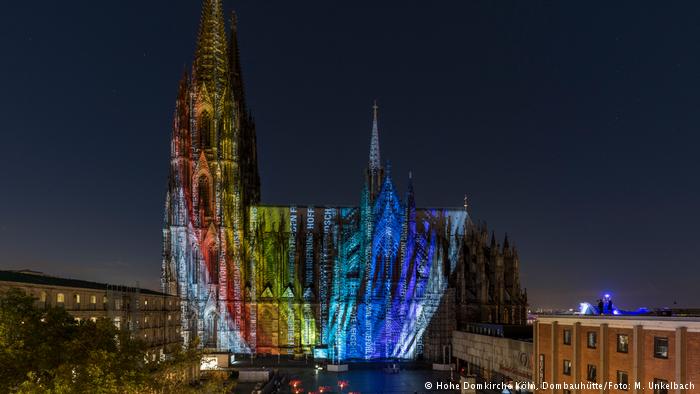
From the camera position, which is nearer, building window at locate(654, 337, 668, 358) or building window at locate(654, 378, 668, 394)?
building window at locate(654, 378, 668, 394)

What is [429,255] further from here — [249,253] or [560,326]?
[560,326]

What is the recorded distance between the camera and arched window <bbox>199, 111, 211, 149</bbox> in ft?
274

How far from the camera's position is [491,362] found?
60500mm

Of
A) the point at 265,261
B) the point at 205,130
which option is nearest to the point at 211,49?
the point at 205,130

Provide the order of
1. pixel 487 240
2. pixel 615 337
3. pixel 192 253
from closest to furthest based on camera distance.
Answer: pixel 615 337 → pixel 192 253 → pixel 487 240

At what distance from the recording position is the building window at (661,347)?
31025 mm

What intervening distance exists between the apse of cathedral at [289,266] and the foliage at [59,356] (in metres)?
51.4

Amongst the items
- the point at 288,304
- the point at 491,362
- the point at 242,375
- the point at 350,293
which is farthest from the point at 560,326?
the point at 288,304

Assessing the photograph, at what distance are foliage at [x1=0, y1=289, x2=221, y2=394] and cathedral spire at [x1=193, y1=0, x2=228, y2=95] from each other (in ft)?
192

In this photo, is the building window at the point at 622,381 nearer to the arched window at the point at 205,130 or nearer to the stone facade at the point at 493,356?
the stone facade at the point at 493,356

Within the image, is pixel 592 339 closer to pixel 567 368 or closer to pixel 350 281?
pixel 567 368

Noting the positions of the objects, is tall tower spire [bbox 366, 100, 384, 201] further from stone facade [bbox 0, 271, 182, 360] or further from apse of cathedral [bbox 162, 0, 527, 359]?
stone facade [bbox 0, 271, 182, 360]

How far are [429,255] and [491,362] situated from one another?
26.5 m

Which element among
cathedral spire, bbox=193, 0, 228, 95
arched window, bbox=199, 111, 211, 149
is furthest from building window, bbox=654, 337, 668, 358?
cathedral spire, bbox=193, 0, 228, 95
